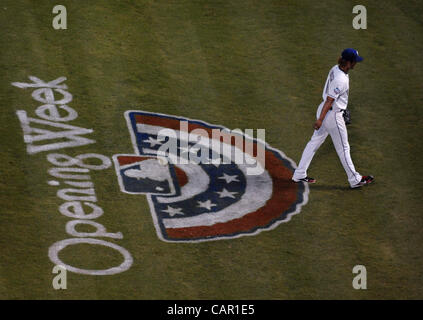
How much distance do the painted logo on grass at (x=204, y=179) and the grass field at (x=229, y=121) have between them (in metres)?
0.24

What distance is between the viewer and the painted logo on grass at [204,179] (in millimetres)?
13016

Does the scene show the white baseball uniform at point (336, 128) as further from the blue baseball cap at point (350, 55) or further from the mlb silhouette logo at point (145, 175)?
the mlb silhouette logo at point (145, 175)

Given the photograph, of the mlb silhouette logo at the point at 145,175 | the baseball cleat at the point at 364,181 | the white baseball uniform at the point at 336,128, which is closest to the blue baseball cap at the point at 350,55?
the white baseball uniform at the point at 336,128

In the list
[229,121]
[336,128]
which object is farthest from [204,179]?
[336,128]

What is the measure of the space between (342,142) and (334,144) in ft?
0.51

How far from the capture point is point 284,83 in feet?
55.8

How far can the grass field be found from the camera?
11883 mm

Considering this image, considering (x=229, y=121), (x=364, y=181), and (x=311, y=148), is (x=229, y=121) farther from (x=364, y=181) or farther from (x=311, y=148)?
(x=364, y=181)

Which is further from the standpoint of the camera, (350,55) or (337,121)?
(337,121)

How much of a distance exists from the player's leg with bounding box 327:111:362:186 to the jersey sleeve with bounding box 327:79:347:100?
13.1 inches

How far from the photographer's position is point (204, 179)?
1416 centimetres

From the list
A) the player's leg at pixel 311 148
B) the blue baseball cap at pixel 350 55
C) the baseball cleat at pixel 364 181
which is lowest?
the baseball cleat at pixel 364 181

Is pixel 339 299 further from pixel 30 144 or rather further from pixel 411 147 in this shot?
pixel 30 144

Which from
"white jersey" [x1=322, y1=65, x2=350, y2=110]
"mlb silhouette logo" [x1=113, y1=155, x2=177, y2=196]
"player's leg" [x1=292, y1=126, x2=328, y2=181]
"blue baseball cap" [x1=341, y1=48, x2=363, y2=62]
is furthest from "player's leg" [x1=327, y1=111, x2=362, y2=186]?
"mlb silhouette logo" [x1=113, y1=155, x2=177, y2=196]
